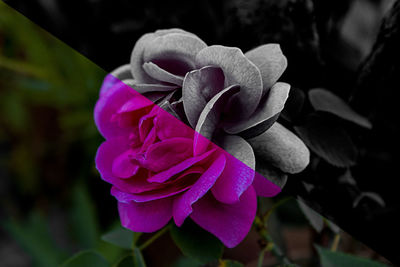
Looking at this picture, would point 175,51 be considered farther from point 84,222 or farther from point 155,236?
point 84,222

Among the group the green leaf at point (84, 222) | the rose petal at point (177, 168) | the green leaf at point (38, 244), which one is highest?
Answer: the rose petal at point (177, 168)

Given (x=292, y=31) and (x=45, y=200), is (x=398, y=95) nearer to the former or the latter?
(x=292, y=31)

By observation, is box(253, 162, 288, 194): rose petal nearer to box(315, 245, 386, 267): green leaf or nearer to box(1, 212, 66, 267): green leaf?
box(315, 245, 386, 267): green leaf

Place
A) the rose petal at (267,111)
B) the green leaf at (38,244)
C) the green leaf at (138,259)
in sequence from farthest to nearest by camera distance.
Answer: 1. the green leaf at (38,244)
2. the green leaf at (138,259)
3. the rose petal at (267,111)

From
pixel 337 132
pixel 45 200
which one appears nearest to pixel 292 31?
pixel 337 132

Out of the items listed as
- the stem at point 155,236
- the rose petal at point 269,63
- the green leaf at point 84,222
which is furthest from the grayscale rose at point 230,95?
the green leaf at point 84,222

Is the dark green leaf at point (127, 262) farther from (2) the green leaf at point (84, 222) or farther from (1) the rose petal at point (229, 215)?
(2) the green leaf at point (84, 222)
